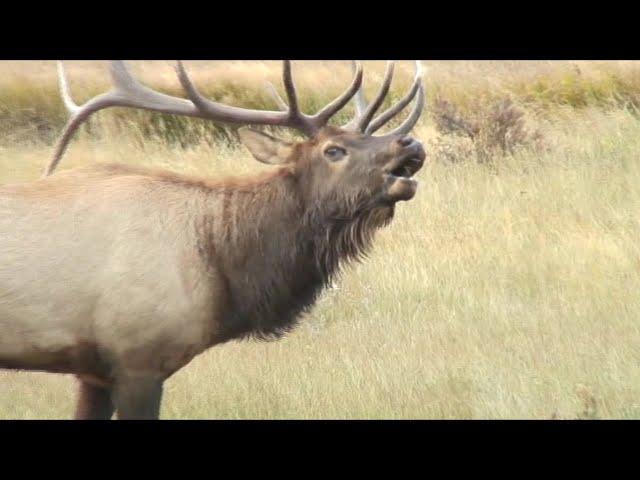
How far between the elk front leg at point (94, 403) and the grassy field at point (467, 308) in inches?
34.8

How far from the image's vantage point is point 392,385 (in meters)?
7.19

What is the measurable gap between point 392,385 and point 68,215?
2357 mm

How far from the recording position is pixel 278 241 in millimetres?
6391

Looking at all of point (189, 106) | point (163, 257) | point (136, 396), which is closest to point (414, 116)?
point (189, 106)

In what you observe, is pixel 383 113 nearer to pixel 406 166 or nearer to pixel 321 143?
pixel 321 143

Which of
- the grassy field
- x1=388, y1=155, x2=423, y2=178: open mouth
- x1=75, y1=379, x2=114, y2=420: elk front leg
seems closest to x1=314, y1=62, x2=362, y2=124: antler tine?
x1=388, y1=155, x2=423, y2=178: open mouth

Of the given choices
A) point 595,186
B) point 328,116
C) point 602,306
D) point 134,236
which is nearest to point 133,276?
point 134,236

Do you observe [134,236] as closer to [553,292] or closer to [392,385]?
[392,385]

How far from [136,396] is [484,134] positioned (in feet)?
26.2

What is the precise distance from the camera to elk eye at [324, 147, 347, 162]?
623 cm

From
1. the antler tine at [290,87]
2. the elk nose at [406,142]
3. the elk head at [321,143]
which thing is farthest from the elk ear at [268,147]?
the elk nose at [406,142]

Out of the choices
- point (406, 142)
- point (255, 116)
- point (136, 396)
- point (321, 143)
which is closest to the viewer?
point (136, 396)

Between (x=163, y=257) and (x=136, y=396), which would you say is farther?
(x=163, y=257)

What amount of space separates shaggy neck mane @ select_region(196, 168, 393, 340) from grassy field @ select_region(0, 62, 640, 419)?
0.45 meters
